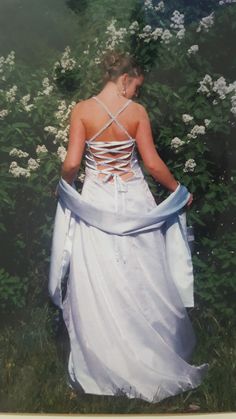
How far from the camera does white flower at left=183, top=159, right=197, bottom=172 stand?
519cm

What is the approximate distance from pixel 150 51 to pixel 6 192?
1.02 m

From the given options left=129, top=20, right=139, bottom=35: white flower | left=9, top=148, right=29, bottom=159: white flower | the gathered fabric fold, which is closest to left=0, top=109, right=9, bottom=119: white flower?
left=9, top=148, right=29, bottom=159: white flower

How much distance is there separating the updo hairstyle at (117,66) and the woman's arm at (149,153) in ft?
0.59

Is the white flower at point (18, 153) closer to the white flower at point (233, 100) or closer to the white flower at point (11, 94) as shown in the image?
the white flower at point (11, 94)

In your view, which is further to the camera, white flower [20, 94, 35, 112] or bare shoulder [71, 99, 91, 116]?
white flower [20, 94, 35, 112]

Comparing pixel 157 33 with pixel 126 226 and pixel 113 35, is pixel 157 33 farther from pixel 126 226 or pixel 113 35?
pixel 126 226

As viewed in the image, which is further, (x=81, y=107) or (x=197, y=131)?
(x=197, y=131)

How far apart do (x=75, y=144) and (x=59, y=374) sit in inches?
46.1

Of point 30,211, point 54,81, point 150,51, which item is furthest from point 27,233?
point 150,51

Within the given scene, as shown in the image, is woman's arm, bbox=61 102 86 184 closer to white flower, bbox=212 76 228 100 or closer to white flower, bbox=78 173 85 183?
white flower, bbox=78 173 85 183

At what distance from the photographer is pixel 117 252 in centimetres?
510

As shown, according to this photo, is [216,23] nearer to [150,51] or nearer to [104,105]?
[150,51]

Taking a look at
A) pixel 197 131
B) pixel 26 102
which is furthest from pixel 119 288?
pixel 26 102

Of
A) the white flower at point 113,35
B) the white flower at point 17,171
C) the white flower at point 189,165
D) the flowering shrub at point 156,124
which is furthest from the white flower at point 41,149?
the white flower at point 189,165
